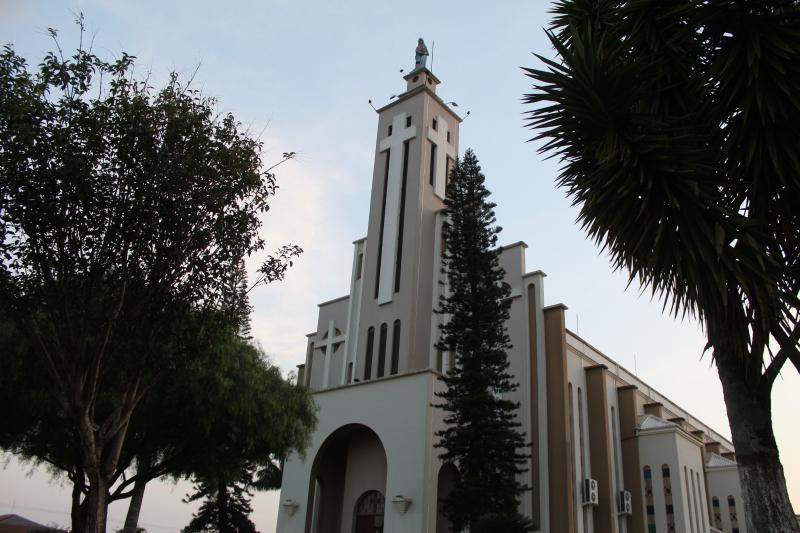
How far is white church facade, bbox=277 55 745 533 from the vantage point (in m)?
18.9

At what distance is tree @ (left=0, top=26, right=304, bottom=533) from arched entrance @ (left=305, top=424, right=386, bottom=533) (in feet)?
37.8

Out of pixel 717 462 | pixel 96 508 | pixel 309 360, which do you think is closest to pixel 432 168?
pixel 309 360

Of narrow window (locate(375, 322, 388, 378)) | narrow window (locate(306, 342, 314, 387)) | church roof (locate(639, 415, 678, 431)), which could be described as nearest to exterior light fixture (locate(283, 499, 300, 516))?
narrow window (locate(375, 322, 388, 378))

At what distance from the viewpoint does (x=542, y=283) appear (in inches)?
868

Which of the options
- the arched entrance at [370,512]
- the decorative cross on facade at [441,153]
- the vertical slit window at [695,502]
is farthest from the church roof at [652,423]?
the decorative cross on facade at [441,153]

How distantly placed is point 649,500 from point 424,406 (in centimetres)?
1092

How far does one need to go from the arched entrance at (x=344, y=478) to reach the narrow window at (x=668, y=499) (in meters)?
10.6

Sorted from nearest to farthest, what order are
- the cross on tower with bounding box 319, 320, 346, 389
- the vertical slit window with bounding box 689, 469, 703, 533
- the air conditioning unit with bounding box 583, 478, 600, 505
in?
the air conditioning unit with bounding box 583, 478, 600, 505 < the vertical slit window with bounding box 689, 469, 703, 533 < the cross on tower with bounding box 319, 320, 346, 389

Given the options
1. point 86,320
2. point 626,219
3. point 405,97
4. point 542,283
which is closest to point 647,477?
point 542,283

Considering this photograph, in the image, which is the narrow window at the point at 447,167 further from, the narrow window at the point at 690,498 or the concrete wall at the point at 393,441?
the narrow window at the point at 690,498

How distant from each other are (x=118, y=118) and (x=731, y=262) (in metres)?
8.07

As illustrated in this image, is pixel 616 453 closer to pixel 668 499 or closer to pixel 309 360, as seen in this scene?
pixel 668 499

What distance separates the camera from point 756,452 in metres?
6.78

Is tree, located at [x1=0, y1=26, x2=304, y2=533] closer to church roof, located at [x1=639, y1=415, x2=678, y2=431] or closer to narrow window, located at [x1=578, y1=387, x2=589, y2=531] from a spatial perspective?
narrow window, located at [x1=578, y1=387, x2=589, y2=531]
